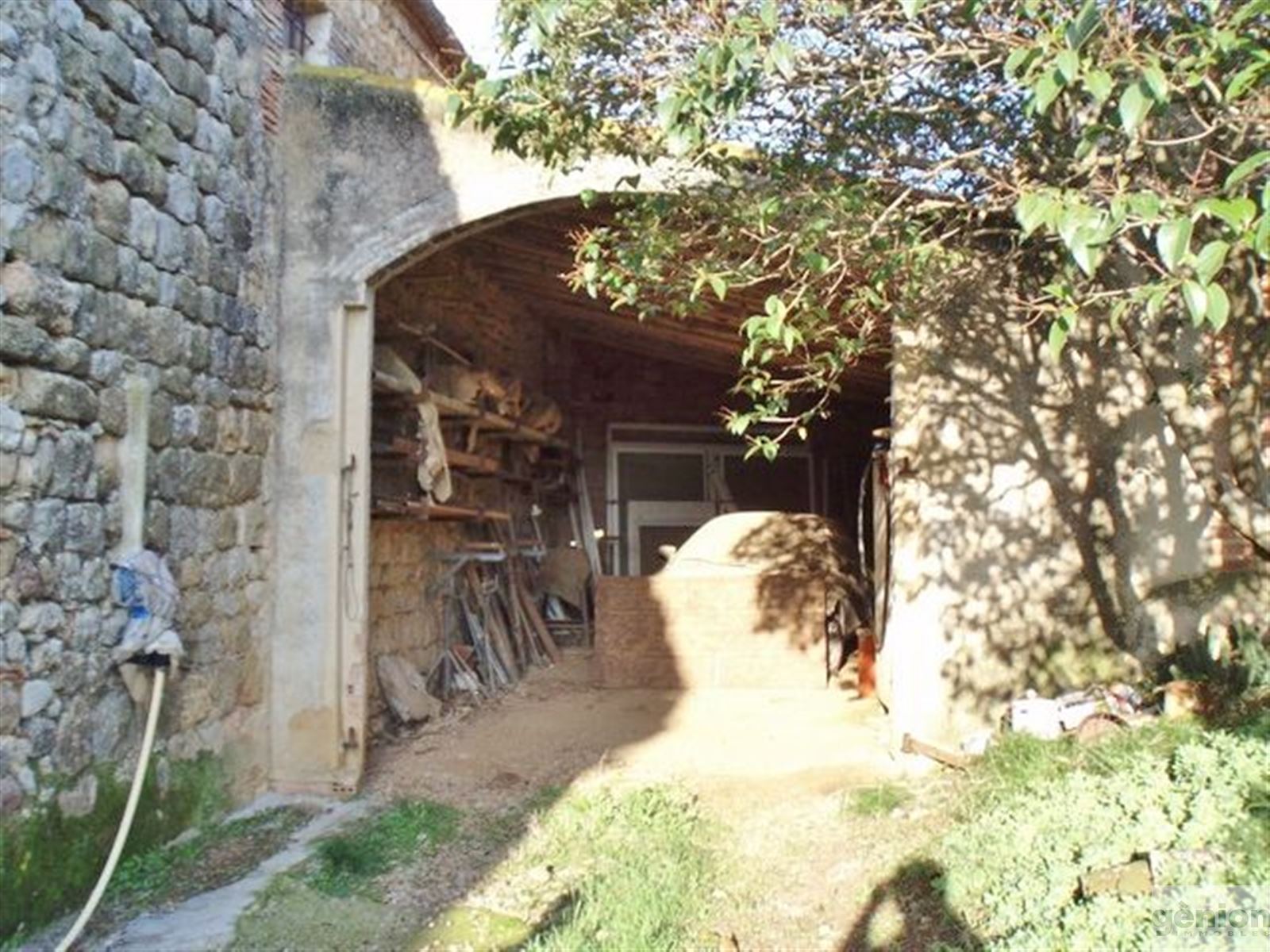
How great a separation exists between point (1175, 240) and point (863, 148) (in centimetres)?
236

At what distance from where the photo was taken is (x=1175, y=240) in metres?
2.12

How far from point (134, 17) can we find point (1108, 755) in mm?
5093

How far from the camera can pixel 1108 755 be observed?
4480mm

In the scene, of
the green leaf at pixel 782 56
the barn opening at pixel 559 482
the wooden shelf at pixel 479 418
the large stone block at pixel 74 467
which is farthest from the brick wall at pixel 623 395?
the green leaf at pixel 782 56

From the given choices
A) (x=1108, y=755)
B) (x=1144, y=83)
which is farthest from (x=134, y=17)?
(x=1108, y=755)

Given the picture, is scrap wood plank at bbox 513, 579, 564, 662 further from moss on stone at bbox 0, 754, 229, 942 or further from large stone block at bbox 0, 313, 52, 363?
large stone block at bbox 0, 313, 52, 363

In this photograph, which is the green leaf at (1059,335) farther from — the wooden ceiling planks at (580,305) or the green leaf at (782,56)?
the wooden ceiling planks at (580,305)

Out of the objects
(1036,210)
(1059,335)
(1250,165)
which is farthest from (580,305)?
(1250,165)

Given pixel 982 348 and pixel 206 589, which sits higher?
pixel 982 348

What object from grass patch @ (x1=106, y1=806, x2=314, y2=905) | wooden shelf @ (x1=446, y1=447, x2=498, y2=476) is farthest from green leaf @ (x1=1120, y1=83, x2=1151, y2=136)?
wooden shelf @ (x1=446, y1=447, x2=498, y2=476)

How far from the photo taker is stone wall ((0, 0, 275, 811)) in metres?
3.76

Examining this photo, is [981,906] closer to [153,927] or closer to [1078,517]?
[1078,517]

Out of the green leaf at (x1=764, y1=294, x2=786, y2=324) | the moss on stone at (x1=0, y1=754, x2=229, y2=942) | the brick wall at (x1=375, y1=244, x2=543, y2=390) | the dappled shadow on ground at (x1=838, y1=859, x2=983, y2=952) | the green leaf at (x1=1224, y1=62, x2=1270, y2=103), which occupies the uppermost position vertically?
the brick wall at (x1=375, y1=244, x2=543, y2=390)

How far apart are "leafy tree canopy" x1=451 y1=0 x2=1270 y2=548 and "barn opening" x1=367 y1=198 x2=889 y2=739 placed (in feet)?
5.32
